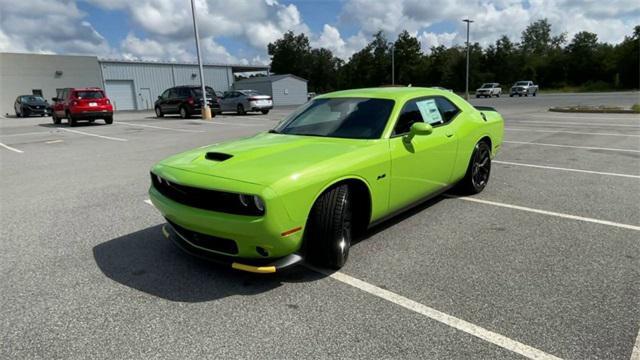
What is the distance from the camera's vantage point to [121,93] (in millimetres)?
42500

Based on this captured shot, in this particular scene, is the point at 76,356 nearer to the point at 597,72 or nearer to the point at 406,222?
the point at 406,222

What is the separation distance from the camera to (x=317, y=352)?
2.42 m

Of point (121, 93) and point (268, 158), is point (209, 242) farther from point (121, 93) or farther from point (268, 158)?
point (121, 93)

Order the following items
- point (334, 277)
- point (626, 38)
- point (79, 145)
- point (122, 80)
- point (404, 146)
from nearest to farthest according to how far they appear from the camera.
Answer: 1. point (334, 277)
2. point (404, 146)
3. point (79, 145)
4. point (122, 80)
5. point (626, 38)

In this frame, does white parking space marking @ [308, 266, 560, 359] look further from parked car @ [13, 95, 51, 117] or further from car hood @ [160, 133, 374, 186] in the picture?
parked car @ [13, 95, 51, 117]

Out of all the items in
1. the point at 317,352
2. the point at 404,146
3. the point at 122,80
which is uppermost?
the point at 122,80

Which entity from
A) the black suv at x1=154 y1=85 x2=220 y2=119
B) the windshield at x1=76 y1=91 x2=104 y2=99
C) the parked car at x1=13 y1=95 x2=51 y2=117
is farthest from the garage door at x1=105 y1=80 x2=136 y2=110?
the windshield at x1=76 y1=91 x2=104 y2=99

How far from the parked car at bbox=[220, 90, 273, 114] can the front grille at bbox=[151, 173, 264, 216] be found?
819 inches

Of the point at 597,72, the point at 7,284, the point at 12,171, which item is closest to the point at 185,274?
the point at 7,284

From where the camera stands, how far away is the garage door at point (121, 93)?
41844mm

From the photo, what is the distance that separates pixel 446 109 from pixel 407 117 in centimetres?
99

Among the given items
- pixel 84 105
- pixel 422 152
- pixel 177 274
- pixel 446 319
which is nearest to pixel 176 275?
pixel 177 274

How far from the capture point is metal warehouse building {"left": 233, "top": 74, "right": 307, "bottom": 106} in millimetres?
48500

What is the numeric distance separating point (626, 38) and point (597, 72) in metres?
6.28
